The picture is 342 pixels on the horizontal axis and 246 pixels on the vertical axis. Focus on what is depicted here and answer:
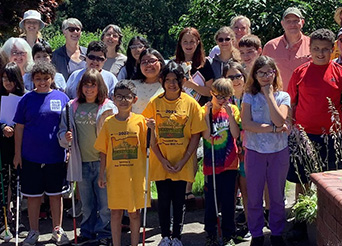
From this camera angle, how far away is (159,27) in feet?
121

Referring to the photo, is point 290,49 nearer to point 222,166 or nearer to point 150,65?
point 150,65

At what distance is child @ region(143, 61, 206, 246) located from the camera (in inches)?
223

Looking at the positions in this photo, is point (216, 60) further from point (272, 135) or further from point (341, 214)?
point (341, 214)

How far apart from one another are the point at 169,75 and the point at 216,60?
1.45 metres

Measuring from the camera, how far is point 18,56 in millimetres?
6988

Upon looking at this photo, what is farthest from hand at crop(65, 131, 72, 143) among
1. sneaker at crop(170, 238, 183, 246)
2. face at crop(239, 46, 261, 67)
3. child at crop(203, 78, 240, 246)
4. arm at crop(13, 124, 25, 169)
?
face at crop(239, 46, 261, 67)

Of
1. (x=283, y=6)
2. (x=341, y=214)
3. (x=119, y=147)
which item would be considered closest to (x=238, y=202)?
(x=119, y=147)

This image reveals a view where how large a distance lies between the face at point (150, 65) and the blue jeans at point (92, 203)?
1093 mm

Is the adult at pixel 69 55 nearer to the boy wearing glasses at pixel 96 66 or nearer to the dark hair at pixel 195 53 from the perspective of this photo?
the boy wearing glasses at pixel 96 66

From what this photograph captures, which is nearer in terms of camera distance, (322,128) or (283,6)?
(322,128)

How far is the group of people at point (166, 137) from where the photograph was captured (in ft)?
18.1

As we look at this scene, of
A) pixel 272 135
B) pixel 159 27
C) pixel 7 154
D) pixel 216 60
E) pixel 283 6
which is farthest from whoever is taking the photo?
pixel 159 27

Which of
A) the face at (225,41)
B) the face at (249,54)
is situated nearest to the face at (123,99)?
the face at (249,54)

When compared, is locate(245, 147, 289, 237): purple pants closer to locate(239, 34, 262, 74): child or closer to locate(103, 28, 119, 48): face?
locate(239, 34, 262, 74): child
